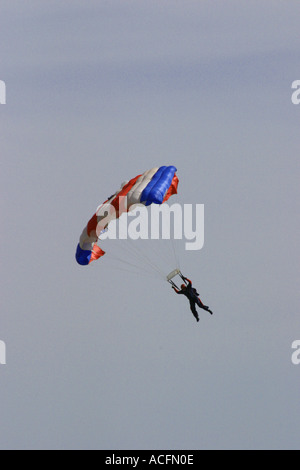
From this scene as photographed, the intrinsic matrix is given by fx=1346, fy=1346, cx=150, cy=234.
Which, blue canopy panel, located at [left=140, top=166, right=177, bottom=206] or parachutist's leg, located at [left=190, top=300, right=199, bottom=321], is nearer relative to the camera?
blue canopy panel, located at [left=140, top=166, right=177, bottom=206]

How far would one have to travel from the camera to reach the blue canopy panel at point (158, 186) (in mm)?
57406

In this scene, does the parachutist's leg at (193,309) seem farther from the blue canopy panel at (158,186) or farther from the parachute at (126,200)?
the blue canopy panel at (158,186)

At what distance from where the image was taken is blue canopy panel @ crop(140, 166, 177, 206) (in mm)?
57406

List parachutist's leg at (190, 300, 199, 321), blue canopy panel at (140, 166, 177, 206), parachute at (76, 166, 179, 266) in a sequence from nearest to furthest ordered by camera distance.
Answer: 1. blue canopy panel at (140, 166, 177, 206)
2. parachute at (76, 166, 179, 266)
3. parachutist's leg at (190, 300, 199, 321)

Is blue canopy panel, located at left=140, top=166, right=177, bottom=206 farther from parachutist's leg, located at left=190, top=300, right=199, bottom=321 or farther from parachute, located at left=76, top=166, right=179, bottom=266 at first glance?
parachutist's leg, located at left=190, top=300, right=199, bottom=321

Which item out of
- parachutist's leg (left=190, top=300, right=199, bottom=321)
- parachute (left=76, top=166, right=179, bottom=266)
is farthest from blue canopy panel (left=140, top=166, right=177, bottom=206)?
parachutist's leg (left=190, top=300, right=199, bottom=321)

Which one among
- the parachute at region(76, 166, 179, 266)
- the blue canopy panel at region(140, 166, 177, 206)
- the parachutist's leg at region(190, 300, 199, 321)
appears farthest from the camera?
the parachutist's leg at region(190, 300, 199, 321)

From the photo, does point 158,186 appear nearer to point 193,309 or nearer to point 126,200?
point 126,200

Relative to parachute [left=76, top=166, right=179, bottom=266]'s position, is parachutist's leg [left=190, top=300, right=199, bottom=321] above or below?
below

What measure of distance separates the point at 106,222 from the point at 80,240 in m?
2.12

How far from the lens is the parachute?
190ft
